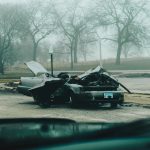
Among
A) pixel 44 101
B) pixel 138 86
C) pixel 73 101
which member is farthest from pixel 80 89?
pixel 138 86

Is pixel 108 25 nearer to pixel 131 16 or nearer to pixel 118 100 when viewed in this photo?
pixel 131 16

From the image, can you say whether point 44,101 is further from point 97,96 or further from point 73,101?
point 97,96

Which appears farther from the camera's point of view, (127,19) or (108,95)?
(127,19)

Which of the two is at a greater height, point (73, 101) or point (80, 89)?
point (80, 89)

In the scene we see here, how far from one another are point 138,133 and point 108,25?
69572 millimetres

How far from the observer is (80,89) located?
14.3 m

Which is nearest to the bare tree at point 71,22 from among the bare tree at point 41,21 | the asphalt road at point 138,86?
the bare tree at point 41,21

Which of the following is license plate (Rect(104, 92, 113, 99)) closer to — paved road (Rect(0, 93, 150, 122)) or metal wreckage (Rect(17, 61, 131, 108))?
metal wreckage (Rect(17, 61, 131, 108))

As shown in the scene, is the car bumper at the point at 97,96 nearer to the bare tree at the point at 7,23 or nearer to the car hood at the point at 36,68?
the car hood at the point at 36,68

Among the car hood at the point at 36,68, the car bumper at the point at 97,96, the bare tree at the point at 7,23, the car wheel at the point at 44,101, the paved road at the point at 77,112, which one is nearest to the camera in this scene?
the paved road at the point at 77,112

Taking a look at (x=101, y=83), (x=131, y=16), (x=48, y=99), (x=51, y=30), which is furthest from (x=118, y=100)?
(x=51, y=30)

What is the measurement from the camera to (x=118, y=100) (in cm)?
1445

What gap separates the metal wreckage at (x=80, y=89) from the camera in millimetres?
14117

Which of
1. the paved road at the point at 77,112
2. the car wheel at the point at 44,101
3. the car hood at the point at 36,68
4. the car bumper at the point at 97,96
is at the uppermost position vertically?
the car hood at the point at 36,68
